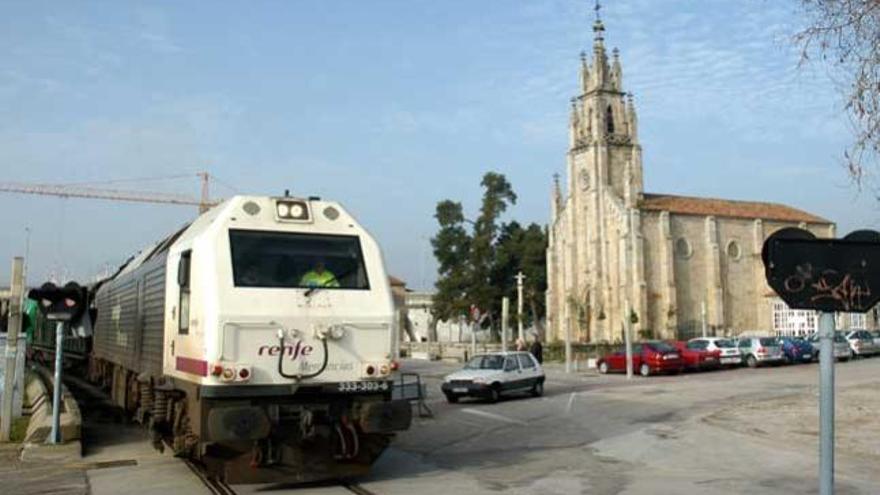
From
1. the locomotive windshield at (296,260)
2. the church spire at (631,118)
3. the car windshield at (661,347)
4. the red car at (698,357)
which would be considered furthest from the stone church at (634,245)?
the locomotive windshield at (296,260)

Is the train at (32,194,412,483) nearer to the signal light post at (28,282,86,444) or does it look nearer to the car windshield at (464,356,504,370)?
the signal light post at (28,282,86,444)

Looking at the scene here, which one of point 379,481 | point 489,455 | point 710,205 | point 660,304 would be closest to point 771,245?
point 379,481

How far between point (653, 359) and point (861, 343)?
57.4ft

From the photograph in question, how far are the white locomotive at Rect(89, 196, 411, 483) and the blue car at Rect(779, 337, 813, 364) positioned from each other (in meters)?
35.0

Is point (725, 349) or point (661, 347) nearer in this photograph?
point (661, 347)

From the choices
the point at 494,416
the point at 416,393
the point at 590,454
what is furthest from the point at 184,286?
the point at 416,393

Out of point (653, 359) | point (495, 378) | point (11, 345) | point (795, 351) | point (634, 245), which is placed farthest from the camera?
point (634, 245)

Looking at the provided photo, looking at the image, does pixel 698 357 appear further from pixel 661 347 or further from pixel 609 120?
pixel 609 120

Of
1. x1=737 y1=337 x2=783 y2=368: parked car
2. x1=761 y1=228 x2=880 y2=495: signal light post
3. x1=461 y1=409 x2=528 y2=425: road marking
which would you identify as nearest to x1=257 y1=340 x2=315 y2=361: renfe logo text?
x1=761 y1=228 x2=880 y2=495: signal light post

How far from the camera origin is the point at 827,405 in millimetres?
5570

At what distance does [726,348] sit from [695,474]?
28784mm

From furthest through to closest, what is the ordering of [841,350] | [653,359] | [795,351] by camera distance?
[841,350], [795,351], [653,359]

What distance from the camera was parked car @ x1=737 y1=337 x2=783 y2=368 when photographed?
39.9 metres

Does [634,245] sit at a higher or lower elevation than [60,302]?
higher
